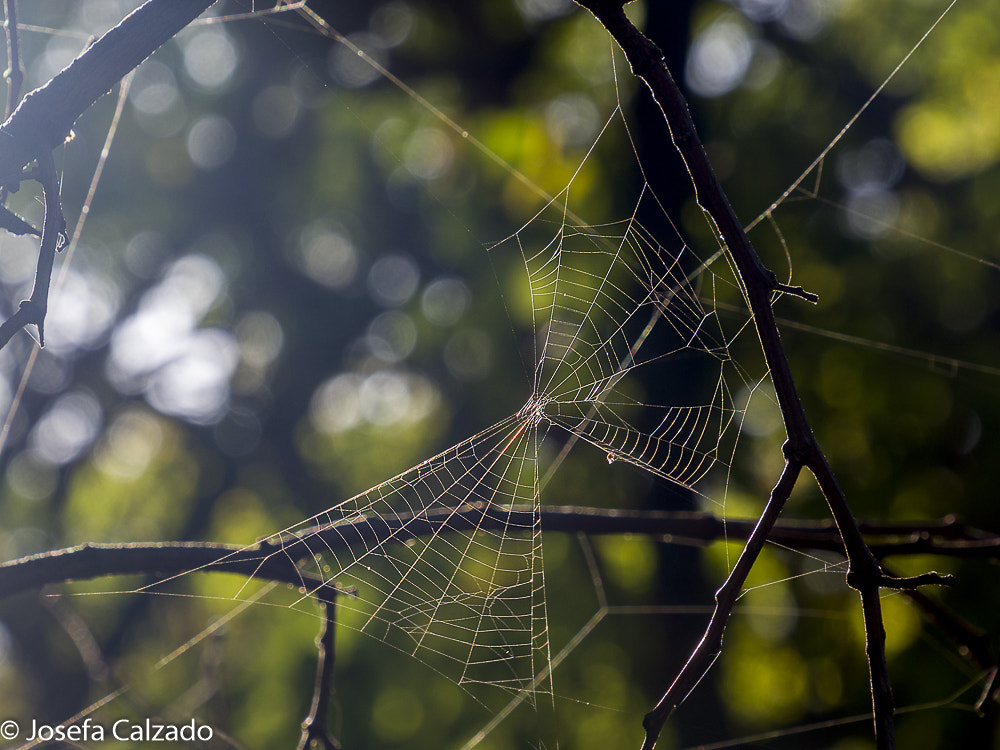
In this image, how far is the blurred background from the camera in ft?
20.1

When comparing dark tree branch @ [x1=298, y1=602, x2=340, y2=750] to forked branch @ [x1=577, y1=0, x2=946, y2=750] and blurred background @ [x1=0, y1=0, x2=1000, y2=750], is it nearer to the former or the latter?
forked branch @ [x1=577, y1=0, x2=946, y2=750]

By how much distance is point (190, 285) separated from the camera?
8969 mm

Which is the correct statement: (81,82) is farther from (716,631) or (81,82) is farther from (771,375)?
(716,631)

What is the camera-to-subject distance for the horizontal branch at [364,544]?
4.73 ft

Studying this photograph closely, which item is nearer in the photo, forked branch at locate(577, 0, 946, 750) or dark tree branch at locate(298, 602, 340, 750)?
forked branch at locate(577, 0, 946, 750)

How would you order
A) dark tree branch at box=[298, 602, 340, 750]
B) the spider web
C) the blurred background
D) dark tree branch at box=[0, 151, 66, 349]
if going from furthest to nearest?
1. the blurred background
2. the spider web
3. dark tree branch at box=[298, 602, 340, 750]
4. dark tree branch at box=[0, 151, 66, 349]

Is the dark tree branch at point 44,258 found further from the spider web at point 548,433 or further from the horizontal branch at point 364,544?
the spider web at point 548,433

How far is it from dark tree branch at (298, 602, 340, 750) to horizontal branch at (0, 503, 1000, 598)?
90 mm

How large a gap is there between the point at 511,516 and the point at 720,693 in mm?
5560

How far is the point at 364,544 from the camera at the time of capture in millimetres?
1621

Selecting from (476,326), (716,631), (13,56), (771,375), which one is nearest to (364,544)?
(716,631)

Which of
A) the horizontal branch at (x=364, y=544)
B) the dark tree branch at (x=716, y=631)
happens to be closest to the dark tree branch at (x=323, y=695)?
the horizontal branch at (x=364, y=544)

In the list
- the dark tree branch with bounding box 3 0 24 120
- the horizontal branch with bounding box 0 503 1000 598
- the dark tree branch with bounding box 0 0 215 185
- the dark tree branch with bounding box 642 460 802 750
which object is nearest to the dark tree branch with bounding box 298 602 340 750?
the horizontal branch with bounding box 0 503 1000 598

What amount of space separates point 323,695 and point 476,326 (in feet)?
22.1
